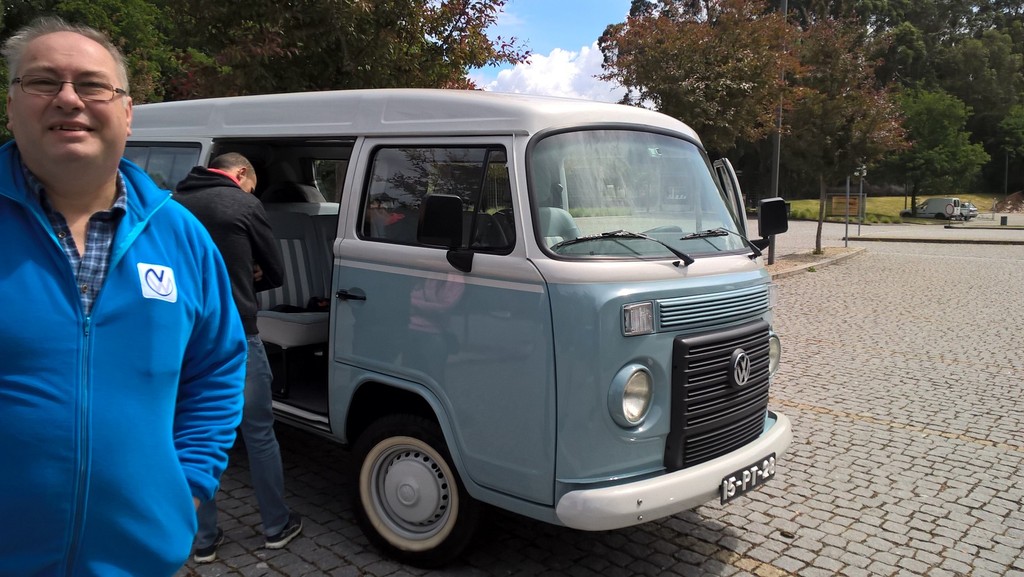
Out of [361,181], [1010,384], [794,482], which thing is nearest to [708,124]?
[1010,384]

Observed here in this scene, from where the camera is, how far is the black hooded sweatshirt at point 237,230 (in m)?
3.95

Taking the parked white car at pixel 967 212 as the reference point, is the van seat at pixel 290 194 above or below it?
above

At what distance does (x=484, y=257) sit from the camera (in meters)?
3.69

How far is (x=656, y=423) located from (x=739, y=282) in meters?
0.96

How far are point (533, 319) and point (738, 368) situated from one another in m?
1.14

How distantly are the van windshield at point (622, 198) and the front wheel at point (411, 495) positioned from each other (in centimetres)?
123

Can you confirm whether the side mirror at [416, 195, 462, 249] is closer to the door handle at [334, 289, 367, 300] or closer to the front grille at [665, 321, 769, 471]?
the door handle at [334, 289, 367, 300]

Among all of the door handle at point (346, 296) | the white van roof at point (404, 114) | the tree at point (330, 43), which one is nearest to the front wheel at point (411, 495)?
the door handle at point (346, 296)

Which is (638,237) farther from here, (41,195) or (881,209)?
(881,209)

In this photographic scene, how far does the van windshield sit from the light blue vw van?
0.4 inches

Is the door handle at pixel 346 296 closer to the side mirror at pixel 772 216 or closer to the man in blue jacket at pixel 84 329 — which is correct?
the man in blue jacket at pixel 84 329

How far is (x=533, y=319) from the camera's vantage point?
3.50m

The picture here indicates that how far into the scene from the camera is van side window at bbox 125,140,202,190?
5.41 meters

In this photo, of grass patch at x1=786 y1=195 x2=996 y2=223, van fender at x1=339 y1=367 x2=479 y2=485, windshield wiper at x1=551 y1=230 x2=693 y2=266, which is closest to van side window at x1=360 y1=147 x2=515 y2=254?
windshield wiper at x1=551 y1=230 x2=693 y2=266
